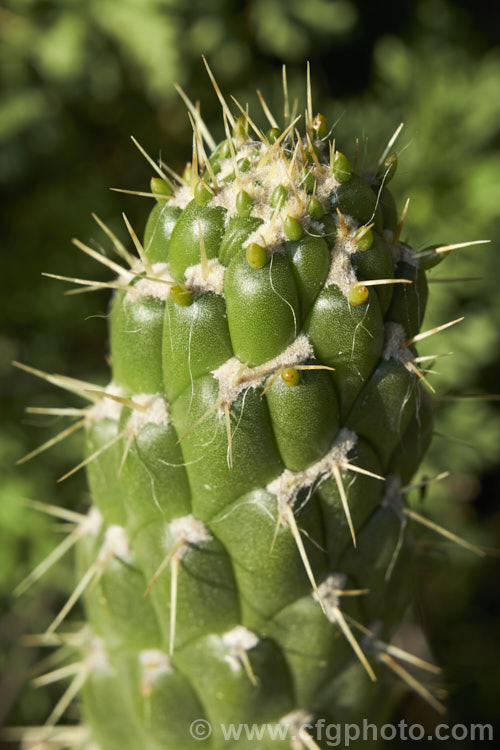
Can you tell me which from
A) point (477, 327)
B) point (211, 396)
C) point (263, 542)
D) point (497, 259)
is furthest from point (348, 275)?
point (497, 259)

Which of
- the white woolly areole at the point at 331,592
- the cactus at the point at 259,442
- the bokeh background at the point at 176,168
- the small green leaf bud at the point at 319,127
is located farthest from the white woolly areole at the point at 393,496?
the bokeh background at the point at 176,168

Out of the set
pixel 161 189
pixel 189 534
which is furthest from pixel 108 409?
pixel 161 189

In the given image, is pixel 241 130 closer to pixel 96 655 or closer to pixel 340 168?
pixel 340 168

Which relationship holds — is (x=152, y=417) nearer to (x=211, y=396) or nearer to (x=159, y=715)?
(x=211, y=396)

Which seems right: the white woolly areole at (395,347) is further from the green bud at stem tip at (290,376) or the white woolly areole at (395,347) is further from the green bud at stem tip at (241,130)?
the green bud at stem tip at (241,130)

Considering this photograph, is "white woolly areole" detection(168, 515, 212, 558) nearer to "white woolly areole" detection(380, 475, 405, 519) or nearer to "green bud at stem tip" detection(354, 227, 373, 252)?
"white woolly areole" detection(380, 475, 405, 519)

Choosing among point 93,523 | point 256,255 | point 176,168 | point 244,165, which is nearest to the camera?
point 256,255
